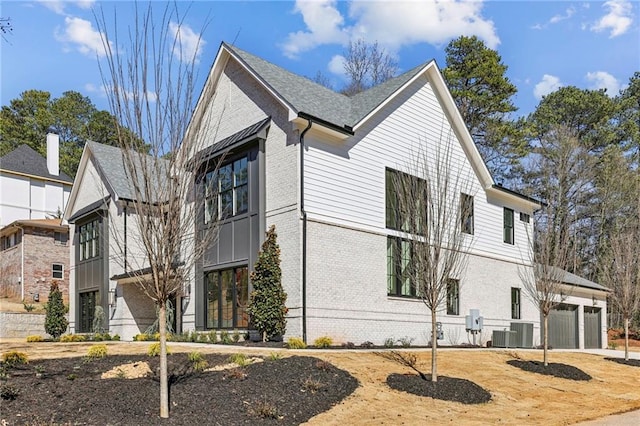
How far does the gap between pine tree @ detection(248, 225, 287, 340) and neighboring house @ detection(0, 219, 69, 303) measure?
24989 millimetres

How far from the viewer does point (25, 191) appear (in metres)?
46.9

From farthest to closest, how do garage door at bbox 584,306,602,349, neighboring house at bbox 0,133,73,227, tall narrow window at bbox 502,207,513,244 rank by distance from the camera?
neighboring house at bbox 0,133,73,227 < garage door at bbox 584,306,602,349 < tall narrow window at bbox 502,207,513,244

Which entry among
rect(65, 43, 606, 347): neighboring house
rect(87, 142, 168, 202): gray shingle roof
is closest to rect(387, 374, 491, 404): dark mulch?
rect(65, 43, 606, 347): neighboring house

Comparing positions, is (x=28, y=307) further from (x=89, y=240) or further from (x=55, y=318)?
(x=89, y=240)

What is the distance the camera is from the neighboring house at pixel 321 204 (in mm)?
18266

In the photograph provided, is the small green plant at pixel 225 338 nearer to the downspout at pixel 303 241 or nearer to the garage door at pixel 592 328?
the downspout at pixel 303 241

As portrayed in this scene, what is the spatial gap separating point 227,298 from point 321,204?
16.1 feet

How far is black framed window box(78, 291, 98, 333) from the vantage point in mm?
28141

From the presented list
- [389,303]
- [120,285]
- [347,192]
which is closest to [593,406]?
[389,303]

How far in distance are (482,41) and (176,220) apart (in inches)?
1505

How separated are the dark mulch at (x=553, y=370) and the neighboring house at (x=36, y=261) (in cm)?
3117

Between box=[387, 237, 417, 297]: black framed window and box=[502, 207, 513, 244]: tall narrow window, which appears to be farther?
box=[502, 207, 513, 244]: tall narrow window

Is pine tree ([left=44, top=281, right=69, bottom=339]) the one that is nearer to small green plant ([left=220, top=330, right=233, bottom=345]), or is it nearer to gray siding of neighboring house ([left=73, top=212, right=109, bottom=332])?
gray siding of neighboring house ([left=73, top=212, right=109, bottom=332])

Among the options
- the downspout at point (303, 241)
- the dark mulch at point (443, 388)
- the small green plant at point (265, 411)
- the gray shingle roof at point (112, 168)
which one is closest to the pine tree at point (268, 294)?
the downspout at point (303, 241)
